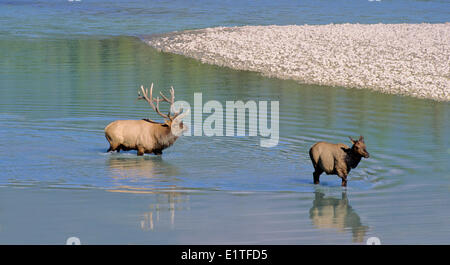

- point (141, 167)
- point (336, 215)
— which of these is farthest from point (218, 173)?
point (336, 215)

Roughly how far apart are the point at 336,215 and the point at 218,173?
3538mm

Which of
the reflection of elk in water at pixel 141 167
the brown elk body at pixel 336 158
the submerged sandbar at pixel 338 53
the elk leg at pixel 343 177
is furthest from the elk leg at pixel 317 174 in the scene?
the submerged sandbar at pixel 338 53

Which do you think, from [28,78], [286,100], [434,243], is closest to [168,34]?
[28,78]

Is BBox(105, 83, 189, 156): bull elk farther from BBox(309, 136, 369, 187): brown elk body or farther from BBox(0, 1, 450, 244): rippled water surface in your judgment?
BBox(309, 136, 369, 187): brown elk body

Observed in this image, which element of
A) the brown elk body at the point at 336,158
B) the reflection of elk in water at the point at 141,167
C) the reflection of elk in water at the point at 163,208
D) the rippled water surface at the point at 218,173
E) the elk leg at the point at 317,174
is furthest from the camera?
the reflection of elk in water at the point at 141,167

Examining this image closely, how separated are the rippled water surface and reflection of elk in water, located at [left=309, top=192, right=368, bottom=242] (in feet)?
0.10

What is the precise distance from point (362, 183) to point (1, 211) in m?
6.23

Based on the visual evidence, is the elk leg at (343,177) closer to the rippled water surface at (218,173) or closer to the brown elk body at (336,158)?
the brown elk body at (336,158)

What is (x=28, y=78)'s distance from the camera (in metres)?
30.6

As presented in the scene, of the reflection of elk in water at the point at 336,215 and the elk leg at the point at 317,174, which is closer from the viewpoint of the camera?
the reflection of elk in water at the point at 336,215

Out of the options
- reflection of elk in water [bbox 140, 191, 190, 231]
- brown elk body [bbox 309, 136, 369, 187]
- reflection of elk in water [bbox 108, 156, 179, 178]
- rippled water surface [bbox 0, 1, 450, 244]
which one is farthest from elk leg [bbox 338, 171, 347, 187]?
reflection of elk in water [bbox 108, 156, 179, 178]

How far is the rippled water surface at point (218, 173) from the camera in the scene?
39.4 feet

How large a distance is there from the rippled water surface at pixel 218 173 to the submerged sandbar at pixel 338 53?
155 centimetres
